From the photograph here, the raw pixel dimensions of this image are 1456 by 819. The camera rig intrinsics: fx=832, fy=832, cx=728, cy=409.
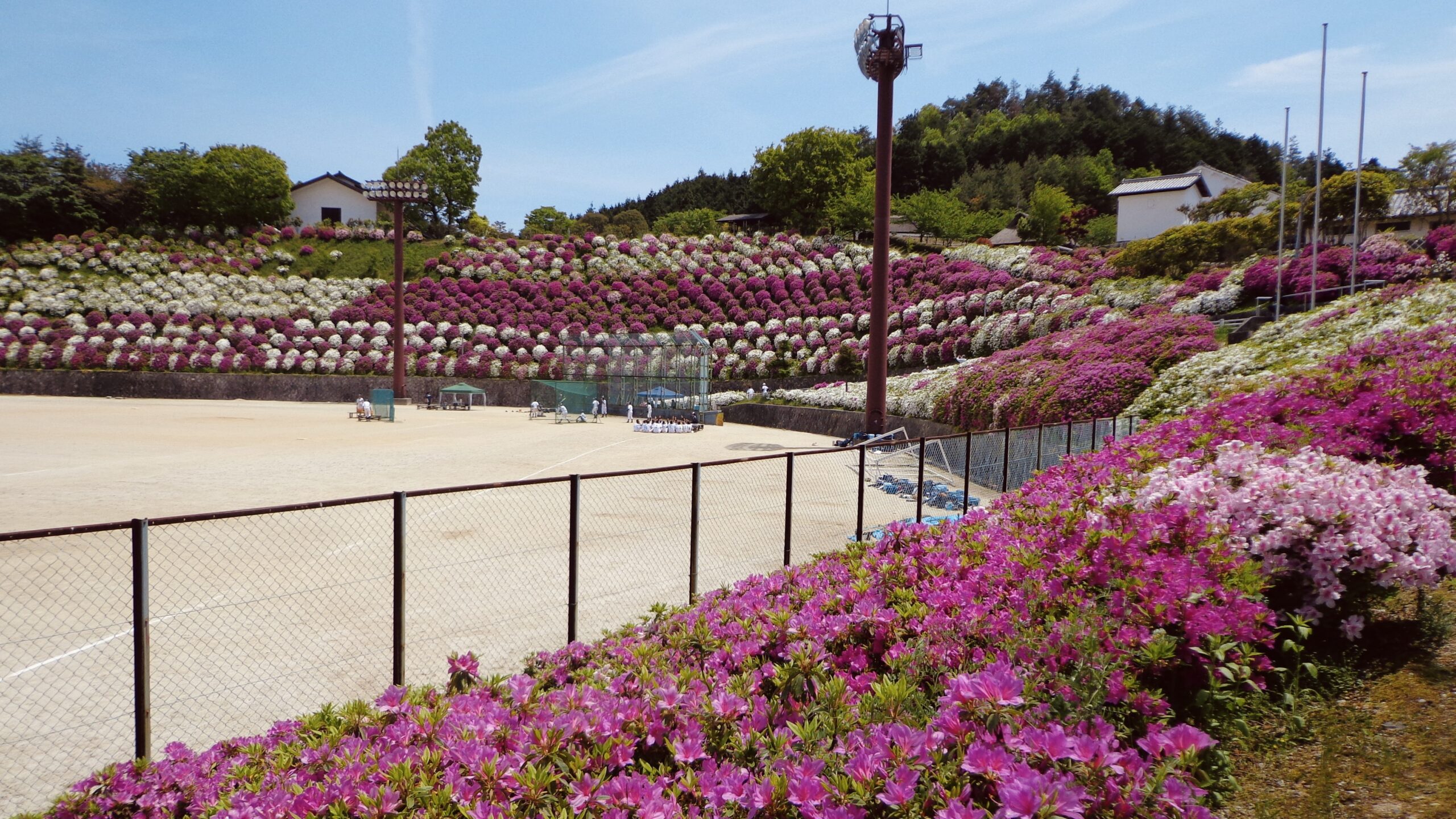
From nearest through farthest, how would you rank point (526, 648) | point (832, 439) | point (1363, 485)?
point (1363, 485) → point (526, 648) → point (832, 439)

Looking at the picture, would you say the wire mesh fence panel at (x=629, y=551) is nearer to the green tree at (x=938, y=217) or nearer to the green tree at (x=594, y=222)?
the green tree at (x=938, y=217)

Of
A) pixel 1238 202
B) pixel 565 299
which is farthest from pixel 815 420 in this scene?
pixel 1238 202

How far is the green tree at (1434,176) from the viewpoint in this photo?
37719 mm

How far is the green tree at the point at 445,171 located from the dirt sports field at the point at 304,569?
7144 cm

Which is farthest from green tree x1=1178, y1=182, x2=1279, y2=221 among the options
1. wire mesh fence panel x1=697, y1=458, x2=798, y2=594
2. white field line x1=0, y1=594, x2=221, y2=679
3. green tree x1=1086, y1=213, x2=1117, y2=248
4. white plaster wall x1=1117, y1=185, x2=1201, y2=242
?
white field line x1=0, y1=594, x2=221, y2=679

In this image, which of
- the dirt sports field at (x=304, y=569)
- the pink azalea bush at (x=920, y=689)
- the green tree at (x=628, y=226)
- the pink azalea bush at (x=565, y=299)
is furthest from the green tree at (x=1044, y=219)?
the pink azalea bush at (x=920, y=689)

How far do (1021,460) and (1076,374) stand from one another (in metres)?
4.40

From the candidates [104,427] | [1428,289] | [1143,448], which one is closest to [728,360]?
[104,427]

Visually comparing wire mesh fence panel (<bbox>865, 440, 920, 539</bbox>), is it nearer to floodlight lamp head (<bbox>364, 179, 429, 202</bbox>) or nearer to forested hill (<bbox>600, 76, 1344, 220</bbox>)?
floodlight lamp head (<bbox>364, 179, 429, 202</bbox>)

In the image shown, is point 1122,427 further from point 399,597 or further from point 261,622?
point 261,622

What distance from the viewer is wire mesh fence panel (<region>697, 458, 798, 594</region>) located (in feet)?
28.9

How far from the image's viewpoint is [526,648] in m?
6.46

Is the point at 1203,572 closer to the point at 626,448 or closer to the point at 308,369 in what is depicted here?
the point at 626,448

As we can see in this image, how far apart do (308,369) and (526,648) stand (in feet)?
140
